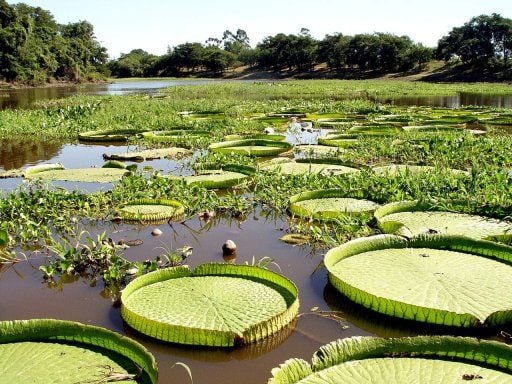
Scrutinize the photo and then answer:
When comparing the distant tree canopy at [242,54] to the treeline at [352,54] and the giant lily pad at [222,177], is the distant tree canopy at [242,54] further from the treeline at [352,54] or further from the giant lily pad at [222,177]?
the giant lily pad at [222,177]

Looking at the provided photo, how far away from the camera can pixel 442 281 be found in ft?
10.5

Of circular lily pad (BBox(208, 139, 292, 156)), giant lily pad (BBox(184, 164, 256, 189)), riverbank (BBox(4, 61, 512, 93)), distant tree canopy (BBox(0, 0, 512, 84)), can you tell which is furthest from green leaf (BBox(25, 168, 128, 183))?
distant tree canopy (BBox(0, 0, 512, 84))

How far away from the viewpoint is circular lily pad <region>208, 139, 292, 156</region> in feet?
26.4

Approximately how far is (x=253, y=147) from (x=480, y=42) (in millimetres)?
42896

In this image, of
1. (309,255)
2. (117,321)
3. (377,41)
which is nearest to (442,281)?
(309,255)

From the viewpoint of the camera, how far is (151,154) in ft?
27.4

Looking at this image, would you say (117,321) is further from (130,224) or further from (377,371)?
(130,224)

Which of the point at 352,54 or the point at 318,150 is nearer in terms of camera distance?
the point at 318,150

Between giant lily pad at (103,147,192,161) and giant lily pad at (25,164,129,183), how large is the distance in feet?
4.04

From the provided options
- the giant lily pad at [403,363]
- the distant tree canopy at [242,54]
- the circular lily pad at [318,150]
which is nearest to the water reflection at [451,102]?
the circular lily pad at [318,150]

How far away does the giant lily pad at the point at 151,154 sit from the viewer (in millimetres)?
8078

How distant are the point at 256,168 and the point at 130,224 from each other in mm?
1978

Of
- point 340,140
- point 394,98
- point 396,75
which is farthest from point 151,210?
point 396,75

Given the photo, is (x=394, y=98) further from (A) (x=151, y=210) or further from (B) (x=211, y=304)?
(B) (x=211, y=304)
